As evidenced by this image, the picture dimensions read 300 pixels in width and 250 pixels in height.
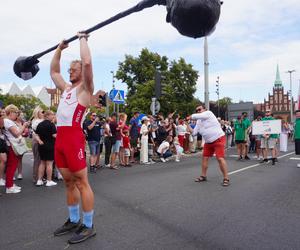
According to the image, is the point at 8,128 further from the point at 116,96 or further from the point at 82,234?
the point at 116,96

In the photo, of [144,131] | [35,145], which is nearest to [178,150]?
[144,131]

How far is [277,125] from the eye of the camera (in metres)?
11.0

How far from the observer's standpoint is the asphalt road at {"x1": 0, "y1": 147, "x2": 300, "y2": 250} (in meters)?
3.41

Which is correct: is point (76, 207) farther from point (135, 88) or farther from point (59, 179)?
point (135, 88)

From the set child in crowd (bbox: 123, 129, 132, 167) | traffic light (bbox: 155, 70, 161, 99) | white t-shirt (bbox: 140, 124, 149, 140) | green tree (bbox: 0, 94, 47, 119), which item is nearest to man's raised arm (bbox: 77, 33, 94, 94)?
child in crowd (bbox: 123, 129, 132, 167)

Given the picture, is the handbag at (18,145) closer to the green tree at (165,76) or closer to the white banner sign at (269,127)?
the white banner sign at (269,127)

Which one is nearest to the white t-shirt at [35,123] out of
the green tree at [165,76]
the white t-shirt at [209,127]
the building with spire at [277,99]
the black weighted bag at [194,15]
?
the white t-shirt at [209,127]

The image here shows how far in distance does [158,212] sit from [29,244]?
184cm

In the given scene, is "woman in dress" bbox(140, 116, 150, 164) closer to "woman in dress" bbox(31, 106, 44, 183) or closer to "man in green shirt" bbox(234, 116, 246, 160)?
"man in green shirt" bbox(234, 116, 246, 160)

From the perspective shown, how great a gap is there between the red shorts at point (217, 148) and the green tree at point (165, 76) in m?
30.9

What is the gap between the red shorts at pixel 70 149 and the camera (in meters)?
3.49

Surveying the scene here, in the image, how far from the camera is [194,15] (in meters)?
2.38

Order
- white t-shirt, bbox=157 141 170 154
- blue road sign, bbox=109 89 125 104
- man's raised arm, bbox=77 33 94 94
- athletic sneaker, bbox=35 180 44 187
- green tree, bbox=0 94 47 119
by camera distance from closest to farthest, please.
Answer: man's raised arm, bbox=77 33 94 94 < athletic sneaker, bbox=35 180 44 187 < white t-shirt, bbox=157 141 170 154 < blue road sign, bbox=109 89 125 104 < green tree, bbox=0 94 47 119

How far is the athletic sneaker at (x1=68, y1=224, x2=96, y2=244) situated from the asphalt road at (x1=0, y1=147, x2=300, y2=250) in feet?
0.20
